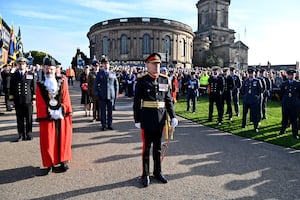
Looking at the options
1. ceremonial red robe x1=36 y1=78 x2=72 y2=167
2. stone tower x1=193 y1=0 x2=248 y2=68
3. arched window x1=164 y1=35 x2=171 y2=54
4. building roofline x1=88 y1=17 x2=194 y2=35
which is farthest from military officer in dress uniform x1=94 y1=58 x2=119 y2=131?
stone tower x1=193 y1=0 x2=248 y2=68

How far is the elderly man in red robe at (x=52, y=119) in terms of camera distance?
219 inches

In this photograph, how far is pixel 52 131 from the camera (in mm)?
5613

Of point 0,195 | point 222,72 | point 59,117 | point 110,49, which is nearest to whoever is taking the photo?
point 0,195

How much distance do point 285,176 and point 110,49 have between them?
6169 cm

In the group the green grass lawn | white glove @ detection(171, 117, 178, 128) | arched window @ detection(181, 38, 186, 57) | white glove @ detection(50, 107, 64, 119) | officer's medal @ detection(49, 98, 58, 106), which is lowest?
the green grass lawn

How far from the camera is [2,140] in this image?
26.2ft

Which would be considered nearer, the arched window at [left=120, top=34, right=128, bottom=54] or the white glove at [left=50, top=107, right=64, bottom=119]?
the white glove at [left=50, top=107, right=64, bottom=119]

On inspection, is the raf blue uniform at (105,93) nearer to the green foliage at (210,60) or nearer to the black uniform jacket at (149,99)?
the black uniform jacket at (149,99)

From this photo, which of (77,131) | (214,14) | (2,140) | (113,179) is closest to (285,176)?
(113,179)

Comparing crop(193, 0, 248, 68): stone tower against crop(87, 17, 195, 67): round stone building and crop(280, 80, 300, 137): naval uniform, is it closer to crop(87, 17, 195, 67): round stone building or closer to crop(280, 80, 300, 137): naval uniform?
crop(87, 17, 195, 67): round stone building

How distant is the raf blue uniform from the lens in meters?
9.59

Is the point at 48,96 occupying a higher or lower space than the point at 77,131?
higher

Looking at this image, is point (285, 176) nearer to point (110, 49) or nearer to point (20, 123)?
point (20, 123)

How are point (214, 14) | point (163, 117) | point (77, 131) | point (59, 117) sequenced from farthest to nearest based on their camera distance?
point (214, 14)
point (77, 131)
point (59, 117)
point (163, 117)
